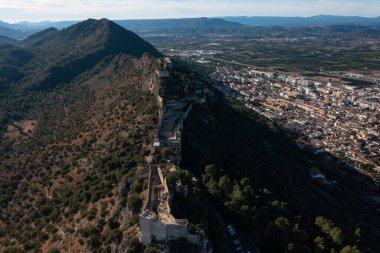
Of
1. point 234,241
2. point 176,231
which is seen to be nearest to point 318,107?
point 234,241

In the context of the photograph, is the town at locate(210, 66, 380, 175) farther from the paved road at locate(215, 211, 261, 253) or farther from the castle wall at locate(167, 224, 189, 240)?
the castle wall at locate(167, 224, 189, 240)

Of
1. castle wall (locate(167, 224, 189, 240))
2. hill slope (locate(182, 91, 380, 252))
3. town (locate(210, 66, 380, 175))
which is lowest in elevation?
town (locate(210, 66, 380, 175))

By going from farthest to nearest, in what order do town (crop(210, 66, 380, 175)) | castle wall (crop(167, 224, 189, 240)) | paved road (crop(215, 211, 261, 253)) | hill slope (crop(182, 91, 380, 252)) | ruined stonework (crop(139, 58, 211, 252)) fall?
1. town (crop(210, 66, 380, 175))
2. hill slope (crop(182, 91, 380, 252))
3. paved road (crop(215, 211, 261, 253))
4. ruined stonework (crop(139, 58, 211, 252))
5. castle wall (crop(167, 224, 189, 240))

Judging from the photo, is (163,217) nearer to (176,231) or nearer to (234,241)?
(176,231)

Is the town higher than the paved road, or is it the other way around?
the paved road

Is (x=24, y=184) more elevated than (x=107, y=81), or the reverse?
(x=107, y=81)

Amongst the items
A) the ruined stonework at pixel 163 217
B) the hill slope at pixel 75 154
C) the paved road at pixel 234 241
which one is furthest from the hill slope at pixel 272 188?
the hill slope at pixel 75 154

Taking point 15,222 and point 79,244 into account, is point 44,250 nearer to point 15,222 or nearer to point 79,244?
point 79,244

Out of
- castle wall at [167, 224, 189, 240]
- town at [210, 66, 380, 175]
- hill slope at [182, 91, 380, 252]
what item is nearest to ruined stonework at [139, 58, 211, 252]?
castle wall at [167, 224, 189, 240]

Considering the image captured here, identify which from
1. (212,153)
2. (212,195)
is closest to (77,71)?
(212,153)
